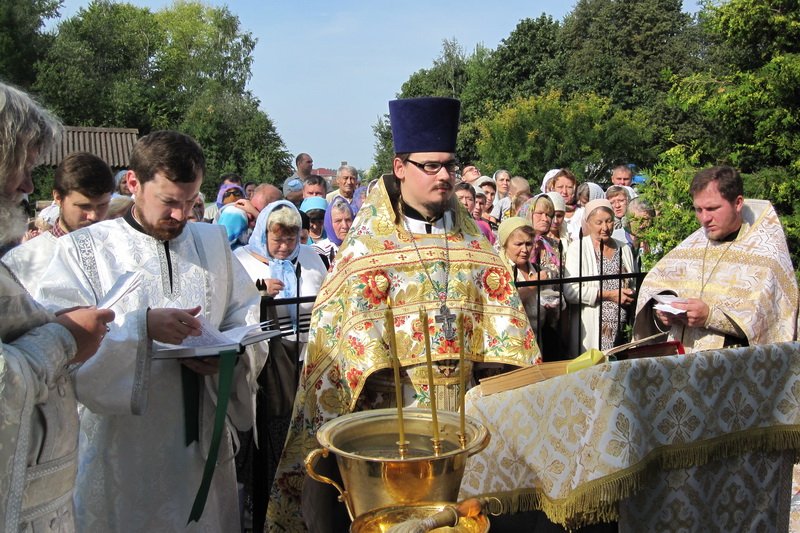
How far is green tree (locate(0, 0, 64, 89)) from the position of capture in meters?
39.8

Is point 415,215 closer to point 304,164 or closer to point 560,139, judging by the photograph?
point 304,164

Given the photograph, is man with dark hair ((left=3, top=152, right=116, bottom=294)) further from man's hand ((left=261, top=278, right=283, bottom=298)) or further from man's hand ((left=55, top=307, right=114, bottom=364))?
man's hand ((left=55, top=307, right=114, bottom=364))

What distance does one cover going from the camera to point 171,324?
2.74 m

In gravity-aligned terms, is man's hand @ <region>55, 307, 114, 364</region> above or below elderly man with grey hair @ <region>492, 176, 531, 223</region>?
below

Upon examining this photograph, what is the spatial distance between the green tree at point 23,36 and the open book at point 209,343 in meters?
41.1

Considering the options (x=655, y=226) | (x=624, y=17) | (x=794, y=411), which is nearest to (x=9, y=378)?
(x=794, y=411)

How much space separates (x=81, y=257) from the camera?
10.3ft

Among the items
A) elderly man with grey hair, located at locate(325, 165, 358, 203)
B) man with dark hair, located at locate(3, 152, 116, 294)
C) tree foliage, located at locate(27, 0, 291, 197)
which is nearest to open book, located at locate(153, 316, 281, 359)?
man with dark hair, located at locate(3, 152, 116, 294)

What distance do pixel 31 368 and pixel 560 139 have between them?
2598cm

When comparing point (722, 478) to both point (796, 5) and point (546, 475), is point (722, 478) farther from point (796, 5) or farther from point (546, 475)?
point (796, 5)

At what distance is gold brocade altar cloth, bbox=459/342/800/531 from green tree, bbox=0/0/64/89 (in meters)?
41.8

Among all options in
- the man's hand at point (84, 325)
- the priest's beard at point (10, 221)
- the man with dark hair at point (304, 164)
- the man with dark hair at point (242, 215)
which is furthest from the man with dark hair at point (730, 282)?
the man with dark hair at point (304, 164)

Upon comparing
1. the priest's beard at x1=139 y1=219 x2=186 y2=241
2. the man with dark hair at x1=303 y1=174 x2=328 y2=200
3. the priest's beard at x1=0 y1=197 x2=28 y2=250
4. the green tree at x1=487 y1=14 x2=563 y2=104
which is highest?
the green tree at x1=487 y1=14 x2=563 y2=104

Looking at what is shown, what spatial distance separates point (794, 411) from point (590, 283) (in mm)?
3028
